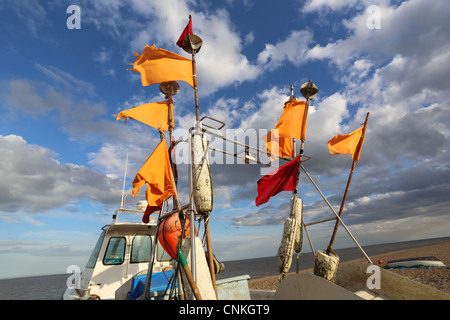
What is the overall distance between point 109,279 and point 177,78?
637 cm

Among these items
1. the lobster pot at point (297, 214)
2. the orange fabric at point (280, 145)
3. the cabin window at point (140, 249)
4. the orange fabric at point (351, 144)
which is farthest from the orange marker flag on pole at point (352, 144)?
the cabin window at point (140, 249)

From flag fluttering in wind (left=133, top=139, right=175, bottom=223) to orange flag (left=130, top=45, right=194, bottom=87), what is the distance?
162 centimetres

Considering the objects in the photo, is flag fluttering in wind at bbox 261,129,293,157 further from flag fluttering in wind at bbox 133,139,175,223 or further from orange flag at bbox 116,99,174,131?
flag fluttering in wind at bbox 133,139,175,223

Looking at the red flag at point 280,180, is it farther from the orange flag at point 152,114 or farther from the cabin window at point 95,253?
the cabin window at point 95,253

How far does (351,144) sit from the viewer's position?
24.4 ft

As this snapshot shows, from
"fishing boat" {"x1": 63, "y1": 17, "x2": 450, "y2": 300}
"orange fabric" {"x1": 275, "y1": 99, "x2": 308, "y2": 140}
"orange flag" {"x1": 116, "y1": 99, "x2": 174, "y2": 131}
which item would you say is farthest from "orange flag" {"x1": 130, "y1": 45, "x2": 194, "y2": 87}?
"orange fabric" {"x1": 275, "y1": 99, "x2": 308, "y2": 140}

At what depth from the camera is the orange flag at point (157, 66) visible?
18.8 ft

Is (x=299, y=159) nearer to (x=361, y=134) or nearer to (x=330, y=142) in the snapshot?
(x=330, y=142)

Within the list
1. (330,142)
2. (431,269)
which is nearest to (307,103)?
(330,142)

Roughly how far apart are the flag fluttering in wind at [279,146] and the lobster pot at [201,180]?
3554 millimetres

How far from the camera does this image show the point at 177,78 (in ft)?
19.2

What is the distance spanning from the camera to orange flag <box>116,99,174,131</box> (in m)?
5.61

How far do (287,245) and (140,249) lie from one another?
192 inches
